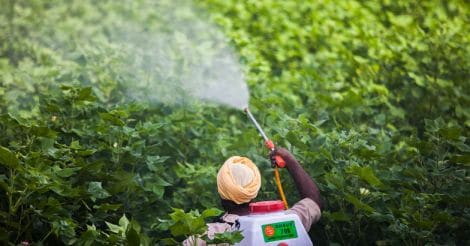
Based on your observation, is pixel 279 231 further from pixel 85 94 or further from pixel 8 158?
pixel 85 94

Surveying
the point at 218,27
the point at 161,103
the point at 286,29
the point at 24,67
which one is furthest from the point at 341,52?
the point at 24,67

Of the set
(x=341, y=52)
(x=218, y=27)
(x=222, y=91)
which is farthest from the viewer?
(x=218, y=27)

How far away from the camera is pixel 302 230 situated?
9.96 feet

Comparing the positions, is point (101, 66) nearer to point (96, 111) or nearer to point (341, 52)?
point (96, 111)

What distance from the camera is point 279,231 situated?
2961 mm

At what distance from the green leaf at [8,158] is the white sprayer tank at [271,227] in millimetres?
1067

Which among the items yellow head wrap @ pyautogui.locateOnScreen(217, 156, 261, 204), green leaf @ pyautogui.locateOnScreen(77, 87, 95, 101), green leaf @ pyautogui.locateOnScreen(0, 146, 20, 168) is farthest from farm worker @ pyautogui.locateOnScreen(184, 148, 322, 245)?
green leaf @ pyautogui.locateOnScreen(77, 87, 95, 101)

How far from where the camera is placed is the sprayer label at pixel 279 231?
2932 mm

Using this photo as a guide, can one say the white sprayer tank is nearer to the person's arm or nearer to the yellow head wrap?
the yellow head wrap

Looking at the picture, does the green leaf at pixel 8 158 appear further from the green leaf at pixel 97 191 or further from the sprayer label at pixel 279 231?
the sprayer label at pixel 279 231

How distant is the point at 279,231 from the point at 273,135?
115 cm

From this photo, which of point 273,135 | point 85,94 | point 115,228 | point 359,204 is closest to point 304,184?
point 359,204

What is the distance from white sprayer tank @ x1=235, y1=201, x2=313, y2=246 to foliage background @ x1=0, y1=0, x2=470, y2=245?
0.44 metres

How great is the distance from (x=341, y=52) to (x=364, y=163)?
2.31m
